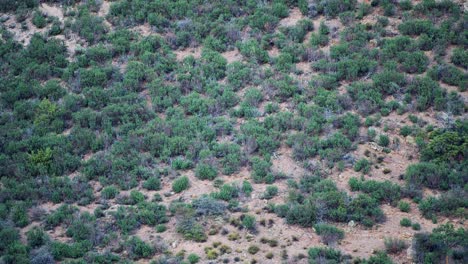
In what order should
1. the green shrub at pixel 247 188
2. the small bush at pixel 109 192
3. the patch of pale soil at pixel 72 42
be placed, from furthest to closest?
the patch of pale soil at pixel 72 42 < the small bush at pixel 109 192 < the green shrub at pixel 247 188

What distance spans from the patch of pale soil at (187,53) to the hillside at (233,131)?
2.5 inches

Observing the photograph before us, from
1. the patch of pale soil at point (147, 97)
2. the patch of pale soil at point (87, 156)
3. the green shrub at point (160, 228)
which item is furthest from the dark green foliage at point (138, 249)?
the patch of pale soil at point (147, 97)

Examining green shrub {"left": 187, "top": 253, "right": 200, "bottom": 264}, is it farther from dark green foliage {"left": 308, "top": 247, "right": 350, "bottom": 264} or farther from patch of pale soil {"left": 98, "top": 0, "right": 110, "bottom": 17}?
patch of pale soil {"left": 98, "top": 0, "right": 110, "bottom": 17}

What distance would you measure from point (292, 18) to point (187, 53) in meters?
4.21

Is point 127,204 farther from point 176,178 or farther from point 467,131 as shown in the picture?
point 467,131

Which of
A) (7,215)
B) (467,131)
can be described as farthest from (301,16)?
(7,215)

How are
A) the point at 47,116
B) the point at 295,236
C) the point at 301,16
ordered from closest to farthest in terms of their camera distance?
1. the point at 295,236
2. the point at 47,116
3. the point at 301,16

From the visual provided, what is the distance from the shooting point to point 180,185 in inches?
819

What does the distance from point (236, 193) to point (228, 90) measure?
5.22 meters

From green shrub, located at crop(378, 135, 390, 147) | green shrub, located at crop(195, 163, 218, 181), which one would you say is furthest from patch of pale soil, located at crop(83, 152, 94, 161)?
green shrub, located at crop(378, 135, 390, 147)

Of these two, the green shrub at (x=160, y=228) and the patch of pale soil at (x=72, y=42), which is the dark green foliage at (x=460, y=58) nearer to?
the green shrub at (x=160, y=228)

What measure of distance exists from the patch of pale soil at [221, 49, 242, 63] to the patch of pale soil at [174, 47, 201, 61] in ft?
3.04

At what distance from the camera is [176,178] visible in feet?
70.1

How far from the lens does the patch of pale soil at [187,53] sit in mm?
26641
